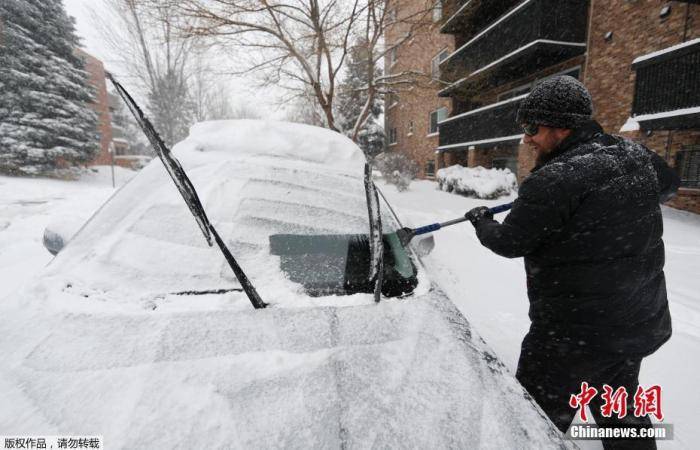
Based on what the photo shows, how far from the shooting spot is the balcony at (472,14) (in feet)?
39.3

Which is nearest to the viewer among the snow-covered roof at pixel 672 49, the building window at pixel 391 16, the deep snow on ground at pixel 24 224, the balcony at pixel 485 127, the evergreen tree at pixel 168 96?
the deep snow on ground at pixel 24 224

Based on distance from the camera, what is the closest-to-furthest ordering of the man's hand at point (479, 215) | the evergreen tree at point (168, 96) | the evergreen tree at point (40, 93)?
the man's hand at point (479, 215) → the evergreen tree at point (40, 93) → the evergreen tree at point (168, 96)

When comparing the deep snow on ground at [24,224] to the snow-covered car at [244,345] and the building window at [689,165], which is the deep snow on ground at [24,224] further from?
the building window at [689,165]

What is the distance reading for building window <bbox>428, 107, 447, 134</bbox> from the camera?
56.2ft

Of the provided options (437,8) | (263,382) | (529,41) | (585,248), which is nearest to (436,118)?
(529,41)

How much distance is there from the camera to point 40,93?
47.6 feet

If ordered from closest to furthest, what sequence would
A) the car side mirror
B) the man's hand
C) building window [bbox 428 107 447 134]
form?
the man's hand
the car side mirror
building window [bbox 428 107 447 134]

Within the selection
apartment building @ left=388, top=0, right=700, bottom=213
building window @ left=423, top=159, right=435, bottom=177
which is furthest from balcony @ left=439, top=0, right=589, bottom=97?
building window @ left=423, top=159, right=435, bottom=177

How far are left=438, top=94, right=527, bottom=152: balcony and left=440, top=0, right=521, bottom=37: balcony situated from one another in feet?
12.7

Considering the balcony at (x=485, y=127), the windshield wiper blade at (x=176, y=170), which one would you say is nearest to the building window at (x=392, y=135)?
the balcony at (x=485, y=127)

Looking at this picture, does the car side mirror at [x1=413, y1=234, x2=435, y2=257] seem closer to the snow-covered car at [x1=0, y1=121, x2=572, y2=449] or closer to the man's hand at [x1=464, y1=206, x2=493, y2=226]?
the snow-covered car at [x1=0, y1=121, x2=572, y2=449]

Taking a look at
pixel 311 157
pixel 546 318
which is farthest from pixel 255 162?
pixel 546 318

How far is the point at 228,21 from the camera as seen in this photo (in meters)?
8.03

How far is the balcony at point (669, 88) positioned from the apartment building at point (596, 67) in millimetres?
16
